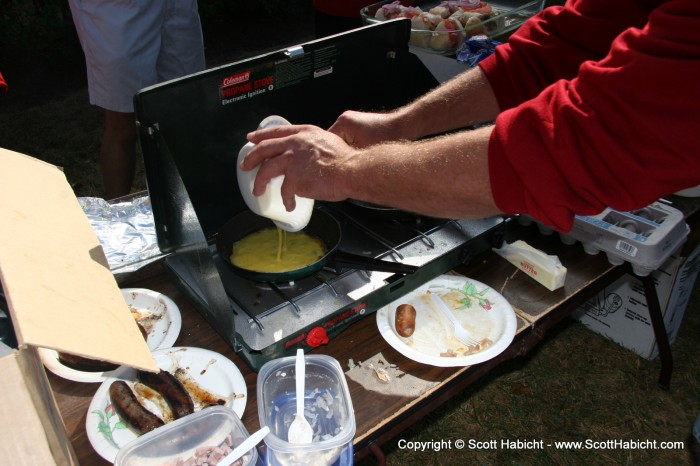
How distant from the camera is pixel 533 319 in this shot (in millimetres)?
1508

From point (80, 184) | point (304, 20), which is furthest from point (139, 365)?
point (304, 20)

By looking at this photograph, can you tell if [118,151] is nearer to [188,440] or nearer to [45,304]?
[188,440]

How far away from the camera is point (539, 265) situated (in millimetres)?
1610

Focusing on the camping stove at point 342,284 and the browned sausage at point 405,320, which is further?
the browned sausage at point 405,320

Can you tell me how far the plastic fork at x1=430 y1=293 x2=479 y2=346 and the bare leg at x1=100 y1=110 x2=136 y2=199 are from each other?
227cm

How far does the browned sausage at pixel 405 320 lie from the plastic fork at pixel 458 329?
0.29ft

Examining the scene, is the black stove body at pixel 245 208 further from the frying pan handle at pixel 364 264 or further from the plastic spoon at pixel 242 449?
the plastic spoon at pixel 242 449

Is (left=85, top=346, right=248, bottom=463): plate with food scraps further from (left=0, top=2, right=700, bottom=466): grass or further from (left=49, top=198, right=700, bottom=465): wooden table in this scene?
(left=0, top=2, right=700, bottom=466): grass

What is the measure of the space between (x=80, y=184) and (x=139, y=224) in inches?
102

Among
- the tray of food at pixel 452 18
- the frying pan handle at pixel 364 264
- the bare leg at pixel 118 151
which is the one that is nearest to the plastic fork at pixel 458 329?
the frying pan handle at pixel 364 264

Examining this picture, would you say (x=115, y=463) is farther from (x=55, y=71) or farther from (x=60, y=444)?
(x=55, y=71)

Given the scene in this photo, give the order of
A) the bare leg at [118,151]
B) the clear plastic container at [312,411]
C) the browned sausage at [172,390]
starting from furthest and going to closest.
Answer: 1. the bare leg at [118,151]
2. the browned sausage at [172,390]
3. the clear plastic container at [312,411]

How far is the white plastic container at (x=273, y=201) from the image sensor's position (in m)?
1.40
